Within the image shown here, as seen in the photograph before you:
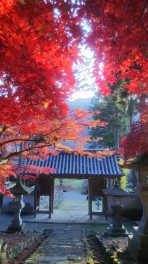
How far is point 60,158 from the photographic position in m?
20.7

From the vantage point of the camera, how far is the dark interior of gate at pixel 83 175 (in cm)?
1850

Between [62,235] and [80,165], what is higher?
[80,165]

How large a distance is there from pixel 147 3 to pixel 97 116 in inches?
986

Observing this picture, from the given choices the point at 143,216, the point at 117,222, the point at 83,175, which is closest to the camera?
the point at 143,216

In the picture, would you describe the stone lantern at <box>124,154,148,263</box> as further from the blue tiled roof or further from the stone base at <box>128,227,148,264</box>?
the blue tiled roof

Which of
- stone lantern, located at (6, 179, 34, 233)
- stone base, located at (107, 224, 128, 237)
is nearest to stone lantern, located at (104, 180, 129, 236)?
stone base, located at (107, 224, 128, 237)

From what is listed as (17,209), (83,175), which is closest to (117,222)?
(17,209)

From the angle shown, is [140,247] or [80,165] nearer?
[140,247]

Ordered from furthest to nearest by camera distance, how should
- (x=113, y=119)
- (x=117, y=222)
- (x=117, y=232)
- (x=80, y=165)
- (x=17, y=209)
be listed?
1. (x=113, y=119)
2. (x=80, y=165)
3. (x=17, y=209)
4. (x=117, y=222)
5. (x=117, y=232)

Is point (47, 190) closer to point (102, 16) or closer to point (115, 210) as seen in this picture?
point (115, 210)

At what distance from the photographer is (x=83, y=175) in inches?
728

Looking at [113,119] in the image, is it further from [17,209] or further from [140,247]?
[140,247]

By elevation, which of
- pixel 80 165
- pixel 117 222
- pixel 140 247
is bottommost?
pixel 117 222

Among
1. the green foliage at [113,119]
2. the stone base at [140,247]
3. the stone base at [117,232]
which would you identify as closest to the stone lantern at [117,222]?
the stone base at [117,232]
